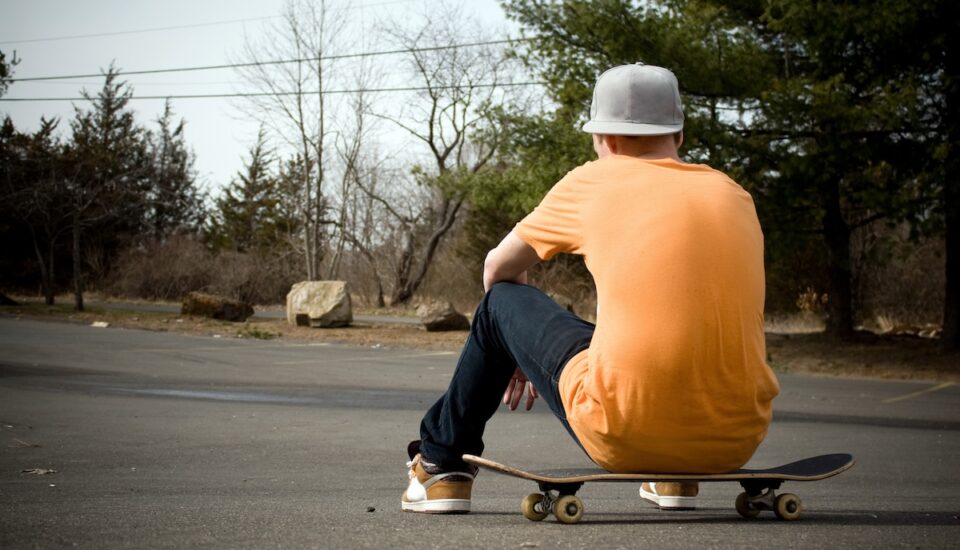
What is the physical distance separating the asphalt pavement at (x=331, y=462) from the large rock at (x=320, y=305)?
6.88 meters

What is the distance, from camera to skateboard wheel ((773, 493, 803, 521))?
328cm

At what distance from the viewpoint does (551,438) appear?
7.33m

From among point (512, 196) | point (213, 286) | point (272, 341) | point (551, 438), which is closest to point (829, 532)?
point (551, 438)

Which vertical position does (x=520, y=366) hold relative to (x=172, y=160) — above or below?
below

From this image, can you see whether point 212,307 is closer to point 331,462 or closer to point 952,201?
point 952,201

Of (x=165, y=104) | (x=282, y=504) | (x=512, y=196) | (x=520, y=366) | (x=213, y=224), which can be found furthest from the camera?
(x=165, y=104)

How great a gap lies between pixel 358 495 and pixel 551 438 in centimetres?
325

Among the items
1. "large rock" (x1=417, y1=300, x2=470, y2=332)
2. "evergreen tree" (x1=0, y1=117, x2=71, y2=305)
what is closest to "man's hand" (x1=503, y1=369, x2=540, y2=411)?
"large rock" (x1=417, y1=300, x2=470, y2=332)

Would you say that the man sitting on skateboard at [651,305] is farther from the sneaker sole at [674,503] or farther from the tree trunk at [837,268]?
the tree trunk at [837,268]

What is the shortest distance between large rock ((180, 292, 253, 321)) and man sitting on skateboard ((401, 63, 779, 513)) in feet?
66.3

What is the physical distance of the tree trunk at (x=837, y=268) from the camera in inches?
695

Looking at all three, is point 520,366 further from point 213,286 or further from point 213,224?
point 213,224

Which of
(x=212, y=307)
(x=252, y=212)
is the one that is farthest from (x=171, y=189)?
(x=212, y=307)

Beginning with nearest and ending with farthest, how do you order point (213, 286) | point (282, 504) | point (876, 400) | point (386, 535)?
point (386, 535) → point (282, 504) → point (876, 400) → point (213, 286)
